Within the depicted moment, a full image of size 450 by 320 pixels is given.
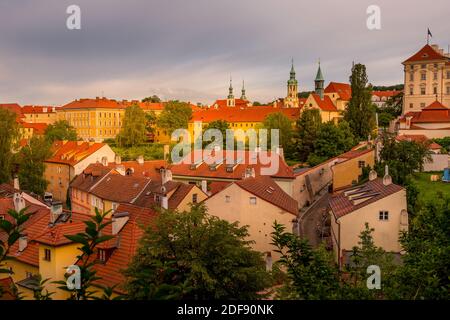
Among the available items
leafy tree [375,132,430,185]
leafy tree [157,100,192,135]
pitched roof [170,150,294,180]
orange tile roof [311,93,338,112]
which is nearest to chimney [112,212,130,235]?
leafy tree [375,132,430,185]

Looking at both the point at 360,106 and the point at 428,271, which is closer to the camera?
the point at 428,271

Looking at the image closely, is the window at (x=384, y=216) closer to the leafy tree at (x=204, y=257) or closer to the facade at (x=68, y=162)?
the leafy tree at (x=204, y=257)

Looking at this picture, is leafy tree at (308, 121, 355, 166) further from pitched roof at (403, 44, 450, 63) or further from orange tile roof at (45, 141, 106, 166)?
orange tile roof at (45, 141, 106, 166)

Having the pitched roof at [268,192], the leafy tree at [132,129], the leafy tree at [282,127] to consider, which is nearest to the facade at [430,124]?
the leafy tree at [282,127]

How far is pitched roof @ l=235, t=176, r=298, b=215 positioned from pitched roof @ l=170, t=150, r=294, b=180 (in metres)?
6.76

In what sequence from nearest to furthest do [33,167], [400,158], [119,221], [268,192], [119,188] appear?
[119,221], [268,192], [400,158], [119,188], [33,167]

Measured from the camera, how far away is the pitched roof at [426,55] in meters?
56.3

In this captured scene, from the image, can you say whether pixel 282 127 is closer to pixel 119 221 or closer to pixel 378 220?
pixel 378 220

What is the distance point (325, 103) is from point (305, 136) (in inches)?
1405

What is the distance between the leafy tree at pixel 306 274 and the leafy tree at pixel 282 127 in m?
49.3

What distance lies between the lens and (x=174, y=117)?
274ft

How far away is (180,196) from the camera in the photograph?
27062 millimetres

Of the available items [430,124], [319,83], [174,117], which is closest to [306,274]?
[430,124]
